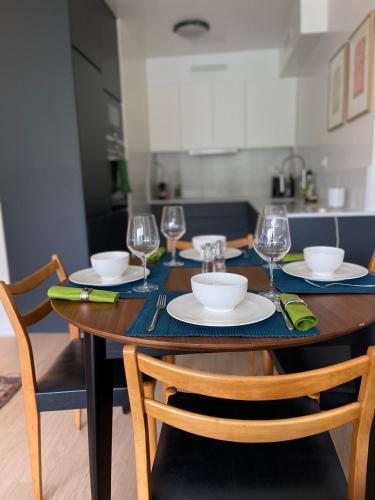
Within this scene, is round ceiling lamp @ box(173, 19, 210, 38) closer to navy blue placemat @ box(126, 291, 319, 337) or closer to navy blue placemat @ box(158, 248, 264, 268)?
navy blue placemat @ box(158, 248, 264, 268)

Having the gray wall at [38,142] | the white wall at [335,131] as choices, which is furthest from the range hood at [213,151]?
the gray wall at [38,142]

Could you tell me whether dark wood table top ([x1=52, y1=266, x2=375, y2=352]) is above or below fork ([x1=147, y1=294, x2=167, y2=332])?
below

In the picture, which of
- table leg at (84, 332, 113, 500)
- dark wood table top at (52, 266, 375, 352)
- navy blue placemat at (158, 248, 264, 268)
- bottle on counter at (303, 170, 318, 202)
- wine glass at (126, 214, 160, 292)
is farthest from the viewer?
bottle on counter at (303, 170, 318, 202)

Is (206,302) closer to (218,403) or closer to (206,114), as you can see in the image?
(218,403)

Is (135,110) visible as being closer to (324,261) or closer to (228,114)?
(228,114)

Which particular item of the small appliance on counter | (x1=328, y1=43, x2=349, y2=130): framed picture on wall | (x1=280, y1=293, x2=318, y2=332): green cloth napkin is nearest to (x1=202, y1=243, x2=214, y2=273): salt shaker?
(x1=280, y1=293, x2=318, y2=332): green cloth napkin

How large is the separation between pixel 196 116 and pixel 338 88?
6.50ft

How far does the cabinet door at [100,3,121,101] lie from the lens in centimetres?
274

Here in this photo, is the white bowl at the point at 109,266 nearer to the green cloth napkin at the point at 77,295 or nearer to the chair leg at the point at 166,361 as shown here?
the green cloth napkin at the point at 77,295

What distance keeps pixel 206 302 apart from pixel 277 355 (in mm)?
551

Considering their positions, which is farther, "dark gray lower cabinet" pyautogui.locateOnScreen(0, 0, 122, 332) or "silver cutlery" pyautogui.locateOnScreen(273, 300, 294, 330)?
"dark gray lower cabinet" pyautogui.locateOnScreen(0, 0, 122, 332)

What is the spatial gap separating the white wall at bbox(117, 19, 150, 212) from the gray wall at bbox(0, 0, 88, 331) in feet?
3.55

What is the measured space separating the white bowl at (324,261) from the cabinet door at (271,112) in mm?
3367

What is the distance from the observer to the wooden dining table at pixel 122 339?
2.33 feet
